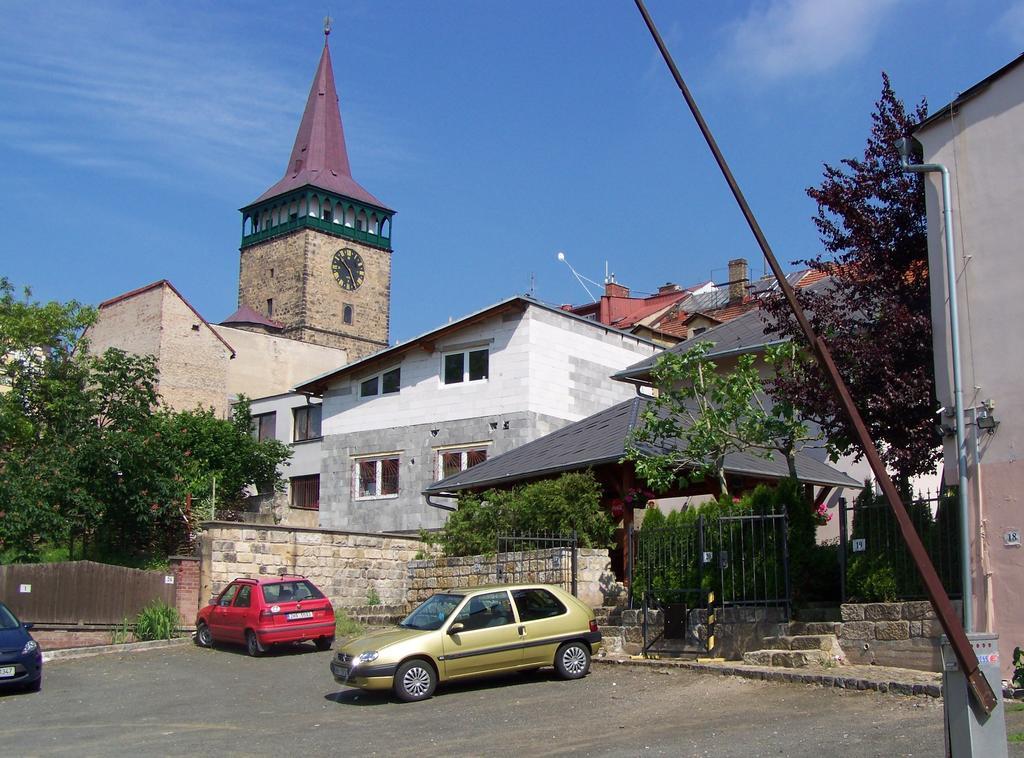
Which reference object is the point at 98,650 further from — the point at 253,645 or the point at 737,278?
the point at 737,278

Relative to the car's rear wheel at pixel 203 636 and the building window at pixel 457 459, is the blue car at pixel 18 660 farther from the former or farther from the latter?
the building window at pixel 457 459

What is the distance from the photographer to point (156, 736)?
1331 cm

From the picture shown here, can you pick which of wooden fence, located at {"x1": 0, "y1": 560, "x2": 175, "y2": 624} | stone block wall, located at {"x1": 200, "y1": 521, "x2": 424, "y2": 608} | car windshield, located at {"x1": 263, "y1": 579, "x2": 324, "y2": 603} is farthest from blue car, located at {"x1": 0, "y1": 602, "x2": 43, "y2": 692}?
wooden fence, located at {"x1": 0, "y1": 560, "x2": 175, "y2": 624}

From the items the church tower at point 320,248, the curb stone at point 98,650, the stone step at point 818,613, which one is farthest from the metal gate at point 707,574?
the church tower at point 320,248

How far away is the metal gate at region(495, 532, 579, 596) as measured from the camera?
64.4ft

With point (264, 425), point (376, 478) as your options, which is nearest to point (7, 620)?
point (376, 478)

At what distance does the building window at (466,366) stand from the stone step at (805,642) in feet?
62.7

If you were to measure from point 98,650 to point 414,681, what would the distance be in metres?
10.0

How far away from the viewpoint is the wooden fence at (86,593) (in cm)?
2502

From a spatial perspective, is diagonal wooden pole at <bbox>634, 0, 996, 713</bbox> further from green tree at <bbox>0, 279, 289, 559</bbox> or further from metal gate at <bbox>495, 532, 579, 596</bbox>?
green tree at <bbox>0, 279, 289, 559</bbox>

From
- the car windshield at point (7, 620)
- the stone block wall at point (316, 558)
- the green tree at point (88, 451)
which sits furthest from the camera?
the green tree at point (88, 451)

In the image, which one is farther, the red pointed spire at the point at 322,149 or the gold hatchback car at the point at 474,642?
the red pointed spire at the point at 322,149

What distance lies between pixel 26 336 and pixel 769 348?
99.2 ft

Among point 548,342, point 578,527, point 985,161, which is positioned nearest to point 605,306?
point 548,342
